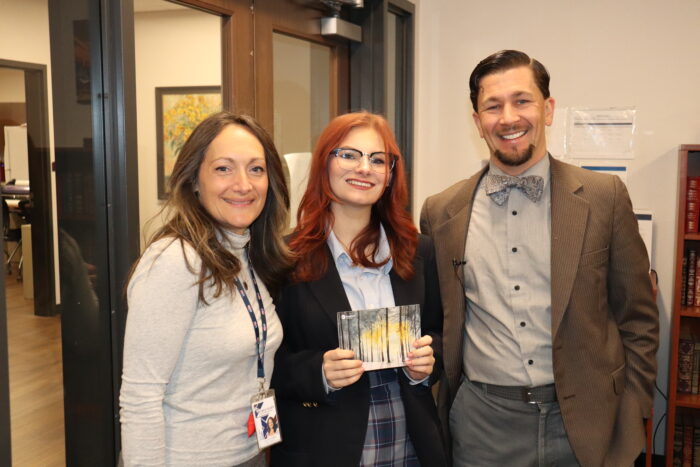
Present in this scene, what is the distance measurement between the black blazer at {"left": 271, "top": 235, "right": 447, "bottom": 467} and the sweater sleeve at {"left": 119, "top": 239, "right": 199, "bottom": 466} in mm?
464

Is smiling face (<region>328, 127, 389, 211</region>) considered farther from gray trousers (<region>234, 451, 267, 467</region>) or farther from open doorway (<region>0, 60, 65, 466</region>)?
open doorway (<region>0, 60, 65, 466</region>)

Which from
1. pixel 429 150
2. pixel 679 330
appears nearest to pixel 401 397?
pixel 679 330

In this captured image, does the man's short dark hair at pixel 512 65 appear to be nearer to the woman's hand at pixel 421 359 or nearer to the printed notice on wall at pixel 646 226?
the woman's hand at pixel 421 359

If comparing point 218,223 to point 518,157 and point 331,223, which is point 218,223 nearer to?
point 331,223

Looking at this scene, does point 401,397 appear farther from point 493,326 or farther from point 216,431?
point 216,431

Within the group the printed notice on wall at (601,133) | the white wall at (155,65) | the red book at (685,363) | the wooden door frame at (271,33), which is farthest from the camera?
the printed notice on wall at (601,133)

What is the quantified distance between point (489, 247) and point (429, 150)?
2.46 meters

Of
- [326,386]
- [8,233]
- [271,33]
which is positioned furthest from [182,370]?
[271,33]

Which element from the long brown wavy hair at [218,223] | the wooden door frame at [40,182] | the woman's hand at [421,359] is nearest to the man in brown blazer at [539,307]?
the woman's hand at [421,359]

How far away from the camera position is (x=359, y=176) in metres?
1.89

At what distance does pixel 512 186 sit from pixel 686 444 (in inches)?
103

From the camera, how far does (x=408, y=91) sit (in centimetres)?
422

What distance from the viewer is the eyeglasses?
74.9 inches

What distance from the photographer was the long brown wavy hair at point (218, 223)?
1506mm
